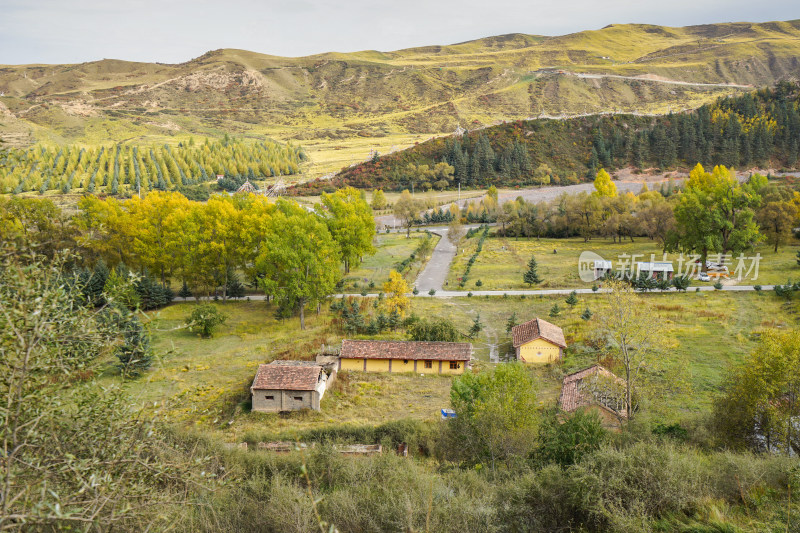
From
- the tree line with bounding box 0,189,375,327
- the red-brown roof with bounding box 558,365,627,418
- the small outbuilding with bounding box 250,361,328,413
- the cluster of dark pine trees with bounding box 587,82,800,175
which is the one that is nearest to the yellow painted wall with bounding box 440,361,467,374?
the red-brown roof with bounding box 558,365,627,418

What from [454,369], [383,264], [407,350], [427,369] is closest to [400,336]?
[407,350]

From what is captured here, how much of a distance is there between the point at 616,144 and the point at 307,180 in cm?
5959

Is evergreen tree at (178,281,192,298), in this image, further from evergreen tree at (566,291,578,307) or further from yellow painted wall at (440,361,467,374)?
evergreen tree at (566,291,578,307)

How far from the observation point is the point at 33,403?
18.0ft

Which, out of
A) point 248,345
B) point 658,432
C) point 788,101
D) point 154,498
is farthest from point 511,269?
point 788,101

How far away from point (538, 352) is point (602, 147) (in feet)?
252

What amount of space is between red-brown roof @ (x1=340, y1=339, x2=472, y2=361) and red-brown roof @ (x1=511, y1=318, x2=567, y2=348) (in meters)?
3.27

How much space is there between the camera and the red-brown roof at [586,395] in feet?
57.4

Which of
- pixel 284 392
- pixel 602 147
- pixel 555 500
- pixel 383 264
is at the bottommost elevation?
pixel 284 392

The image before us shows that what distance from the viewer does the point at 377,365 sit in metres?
26.6

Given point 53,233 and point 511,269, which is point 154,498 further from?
point 511,269

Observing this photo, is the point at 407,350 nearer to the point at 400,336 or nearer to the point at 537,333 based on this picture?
the point at 400,336

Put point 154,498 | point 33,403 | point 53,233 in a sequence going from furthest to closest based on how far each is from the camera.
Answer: point 53,233
point 154,498
point 33,403

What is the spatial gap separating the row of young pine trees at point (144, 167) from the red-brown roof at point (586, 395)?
67154 millimetres
